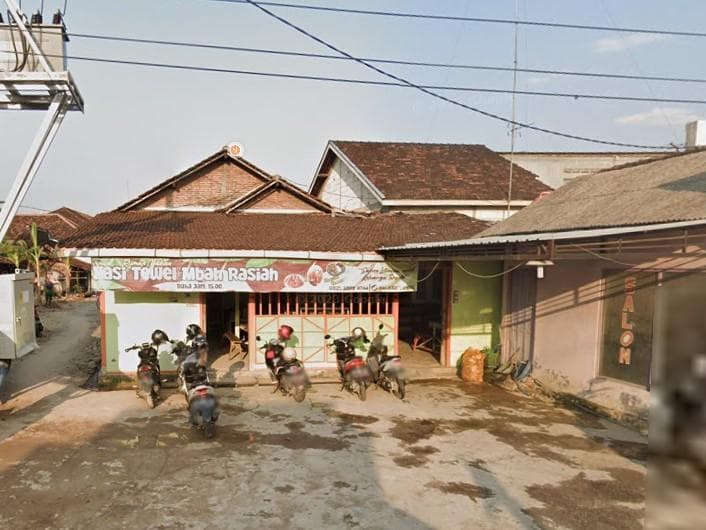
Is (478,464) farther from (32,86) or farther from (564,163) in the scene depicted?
(564,163)

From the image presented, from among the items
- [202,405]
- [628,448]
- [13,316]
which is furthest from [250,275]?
[628,448]

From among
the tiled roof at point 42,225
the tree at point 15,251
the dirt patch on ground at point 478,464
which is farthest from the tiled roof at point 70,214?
the dirt patch on ground at point 478,464

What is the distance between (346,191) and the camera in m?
21.0

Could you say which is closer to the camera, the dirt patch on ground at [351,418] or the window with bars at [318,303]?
the dirt patch on ground at [351,418]

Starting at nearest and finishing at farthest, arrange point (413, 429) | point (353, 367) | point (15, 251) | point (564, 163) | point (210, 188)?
point (413, 429) → point (353, 367) → point (210, 188) → point (15, 251) → point (564, 163)

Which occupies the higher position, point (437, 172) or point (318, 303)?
point (437, 172)

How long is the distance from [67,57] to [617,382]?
1109 centimetres

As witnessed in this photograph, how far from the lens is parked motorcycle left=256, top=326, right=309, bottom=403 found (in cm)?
965

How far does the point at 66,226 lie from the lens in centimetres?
3306

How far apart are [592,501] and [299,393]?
5.37 m

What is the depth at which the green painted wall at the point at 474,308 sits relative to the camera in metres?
12.5

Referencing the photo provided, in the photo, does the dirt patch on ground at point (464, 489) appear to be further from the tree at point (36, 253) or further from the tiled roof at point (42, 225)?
the tiled roof at point (42, 225)

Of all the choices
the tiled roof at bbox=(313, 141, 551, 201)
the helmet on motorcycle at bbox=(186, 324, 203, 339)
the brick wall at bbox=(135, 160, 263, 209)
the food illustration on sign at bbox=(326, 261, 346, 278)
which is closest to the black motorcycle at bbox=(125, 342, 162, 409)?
the helmet on motorcycle at bbox=(186, 324, 203, 339)

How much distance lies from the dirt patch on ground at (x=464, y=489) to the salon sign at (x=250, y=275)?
5.59 m
